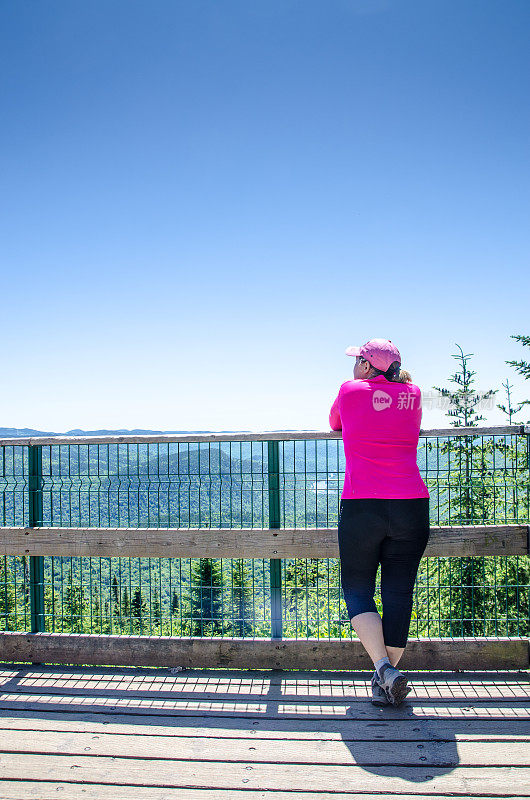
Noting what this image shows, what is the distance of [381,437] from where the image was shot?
9.75 ft

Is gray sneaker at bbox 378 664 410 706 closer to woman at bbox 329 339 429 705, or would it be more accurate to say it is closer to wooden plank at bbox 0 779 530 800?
woman at bbox 329 339 429 705

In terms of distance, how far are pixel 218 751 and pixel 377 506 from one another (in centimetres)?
136

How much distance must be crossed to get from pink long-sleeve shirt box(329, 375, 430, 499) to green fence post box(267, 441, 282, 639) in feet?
2.10

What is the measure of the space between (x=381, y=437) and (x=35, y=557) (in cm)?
248

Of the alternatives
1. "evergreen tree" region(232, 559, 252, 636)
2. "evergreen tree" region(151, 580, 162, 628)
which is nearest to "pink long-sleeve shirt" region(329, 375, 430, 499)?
"evergreen tree" region(232, 559, 252, 636)

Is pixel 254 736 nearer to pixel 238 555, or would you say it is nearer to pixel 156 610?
pixel 238 555

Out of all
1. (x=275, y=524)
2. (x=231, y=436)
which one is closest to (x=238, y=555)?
(x=275, y=524)

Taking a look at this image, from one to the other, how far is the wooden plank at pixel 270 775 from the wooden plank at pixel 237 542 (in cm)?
125

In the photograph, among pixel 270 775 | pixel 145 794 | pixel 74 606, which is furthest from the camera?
pixel 74 606

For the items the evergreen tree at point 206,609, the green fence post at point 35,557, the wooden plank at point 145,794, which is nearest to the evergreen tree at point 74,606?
the green fence post at point 35,557

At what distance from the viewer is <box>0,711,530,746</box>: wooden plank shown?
2.73m

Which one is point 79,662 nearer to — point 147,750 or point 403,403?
point 147,750

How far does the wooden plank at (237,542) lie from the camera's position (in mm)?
3525

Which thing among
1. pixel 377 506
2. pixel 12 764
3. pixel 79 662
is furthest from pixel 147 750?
pixel 377 506
